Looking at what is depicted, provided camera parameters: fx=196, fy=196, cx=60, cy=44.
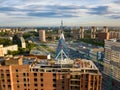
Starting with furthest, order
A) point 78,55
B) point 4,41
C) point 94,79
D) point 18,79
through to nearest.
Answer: point 4,41 < point 78,55 < point 18,79 < point 94,79

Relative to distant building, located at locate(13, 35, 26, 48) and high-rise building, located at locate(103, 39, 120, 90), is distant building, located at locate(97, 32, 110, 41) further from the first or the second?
high-rise building, located at locate(103, 39, 120, 90)

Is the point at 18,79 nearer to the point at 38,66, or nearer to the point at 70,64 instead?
the point at 38,66

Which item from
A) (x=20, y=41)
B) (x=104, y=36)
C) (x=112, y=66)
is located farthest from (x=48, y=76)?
(x=104, y=36)

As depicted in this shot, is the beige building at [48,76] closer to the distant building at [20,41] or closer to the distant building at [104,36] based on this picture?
the distant building at [20,41]

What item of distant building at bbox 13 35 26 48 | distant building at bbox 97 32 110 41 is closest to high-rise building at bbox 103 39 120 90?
distant building at bbox 13 35 26 48

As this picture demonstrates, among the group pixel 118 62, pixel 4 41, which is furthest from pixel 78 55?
pixel 4 41

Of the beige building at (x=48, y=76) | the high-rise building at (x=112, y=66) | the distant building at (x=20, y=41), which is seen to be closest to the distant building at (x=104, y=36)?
the distant building at (x=20, y=41)

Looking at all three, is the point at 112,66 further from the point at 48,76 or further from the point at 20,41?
the point at 20,41

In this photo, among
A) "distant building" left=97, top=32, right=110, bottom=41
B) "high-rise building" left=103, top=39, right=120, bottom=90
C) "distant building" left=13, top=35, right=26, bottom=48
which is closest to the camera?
"high-rise building" left=103, top=39, right=120, bottom=90
